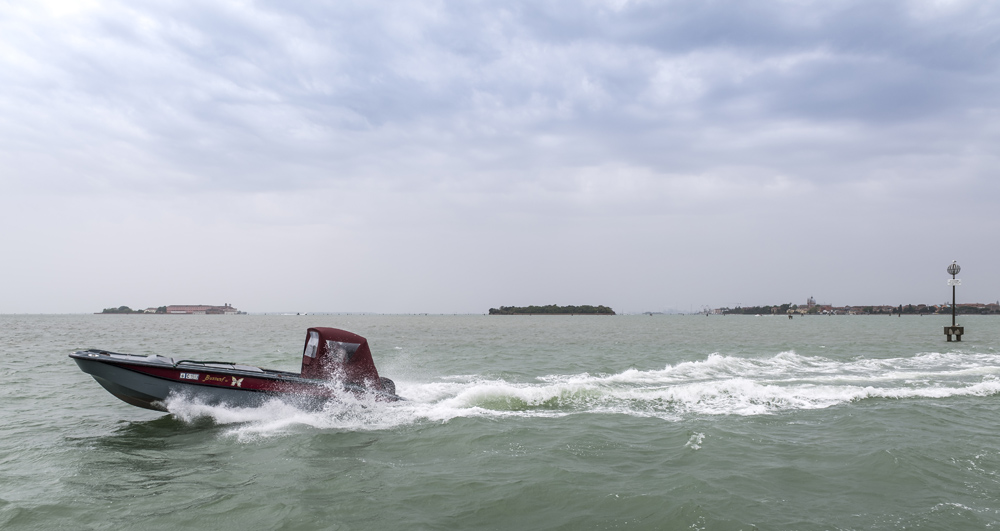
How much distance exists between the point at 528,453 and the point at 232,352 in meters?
29.0

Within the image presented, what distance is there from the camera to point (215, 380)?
13.4 meters

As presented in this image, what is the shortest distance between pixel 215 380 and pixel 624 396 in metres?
11.3

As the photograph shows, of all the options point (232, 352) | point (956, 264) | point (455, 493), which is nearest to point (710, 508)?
point (455, 493)

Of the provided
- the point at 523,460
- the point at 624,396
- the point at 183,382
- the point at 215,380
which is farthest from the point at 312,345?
the point at 624,396

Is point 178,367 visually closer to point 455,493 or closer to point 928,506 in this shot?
point 455,493

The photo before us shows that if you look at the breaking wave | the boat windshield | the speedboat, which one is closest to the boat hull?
the speedboat

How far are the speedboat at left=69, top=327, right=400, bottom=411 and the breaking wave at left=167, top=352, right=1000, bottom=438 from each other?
262mm

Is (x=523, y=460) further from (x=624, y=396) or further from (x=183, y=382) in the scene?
(x=183, y=382)

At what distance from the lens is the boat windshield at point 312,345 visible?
14.5m

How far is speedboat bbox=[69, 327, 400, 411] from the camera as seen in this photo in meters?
13.1

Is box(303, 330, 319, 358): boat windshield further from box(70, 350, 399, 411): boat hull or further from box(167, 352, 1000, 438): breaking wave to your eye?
box(167, 352, 1000, 438): breaking wave

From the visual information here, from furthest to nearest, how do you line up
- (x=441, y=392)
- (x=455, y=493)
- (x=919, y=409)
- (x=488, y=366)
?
(x=488, y=366) < (x=441, y=392) < (x=919, y=409) < (x=455, y=493)

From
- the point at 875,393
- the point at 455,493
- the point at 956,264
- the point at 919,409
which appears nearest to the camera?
the point at 455,493

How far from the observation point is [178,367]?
13297 millimetres
